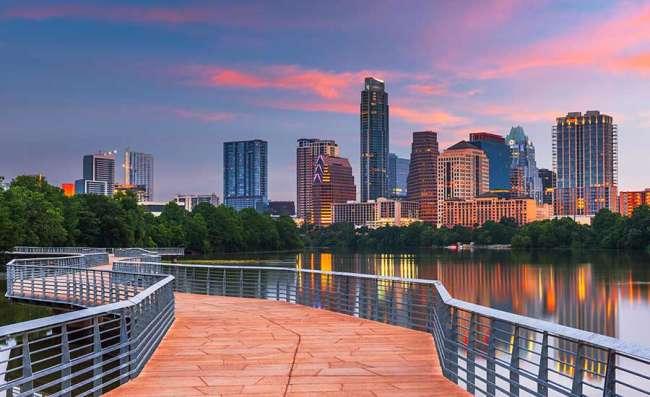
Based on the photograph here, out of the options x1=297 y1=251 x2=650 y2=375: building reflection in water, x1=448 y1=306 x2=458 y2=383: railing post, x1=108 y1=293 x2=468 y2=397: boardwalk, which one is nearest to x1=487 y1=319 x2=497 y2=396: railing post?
x1=108 y1=293 x2=468 y2=397: boardwalk

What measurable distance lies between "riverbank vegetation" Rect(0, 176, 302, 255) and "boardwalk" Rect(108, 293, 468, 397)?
242 ft

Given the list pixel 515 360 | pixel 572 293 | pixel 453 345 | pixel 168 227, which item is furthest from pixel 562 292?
pixel 168 227

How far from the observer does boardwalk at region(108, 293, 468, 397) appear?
34.7 ft

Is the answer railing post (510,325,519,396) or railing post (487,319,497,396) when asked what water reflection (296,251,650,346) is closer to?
railing post (487,319,497,396)

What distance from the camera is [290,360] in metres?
13.0

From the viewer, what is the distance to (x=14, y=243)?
86062 millimetres

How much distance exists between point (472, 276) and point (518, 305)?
29.8m

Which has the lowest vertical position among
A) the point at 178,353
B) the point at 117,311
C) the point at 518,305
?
the point at 518,305

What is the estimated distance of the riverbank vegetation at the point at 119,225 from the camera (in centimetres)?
9319

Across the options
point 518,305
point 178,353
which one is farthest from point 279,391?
point 518,305

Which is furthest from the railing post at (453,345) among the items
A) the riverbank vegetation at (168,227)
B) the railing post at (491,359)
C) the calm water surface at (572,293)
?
the riverbank vegetation at (168,227)

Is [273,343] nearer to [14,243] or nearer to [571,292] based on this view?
[571,292]

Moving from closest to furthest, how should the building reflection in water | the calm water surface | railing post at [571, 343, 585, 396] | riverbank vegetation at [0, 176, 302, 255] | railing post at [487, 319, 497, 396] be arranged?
1. railing post at [571, 343, 585, 396]
2. railing post at [487, 319, 497, 396]
3. the calm water surface
4. the building reflection in water
5. riverbank vegetation at [0, 176, 302, 255]

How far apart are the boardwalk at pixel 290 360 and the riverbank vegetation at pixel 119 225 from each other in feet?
242
